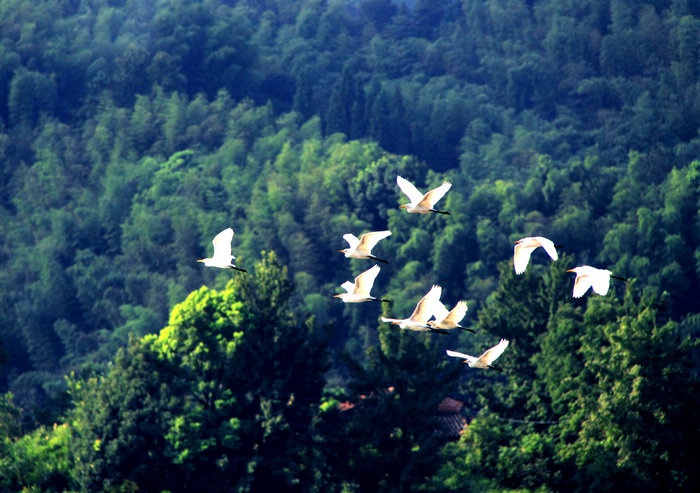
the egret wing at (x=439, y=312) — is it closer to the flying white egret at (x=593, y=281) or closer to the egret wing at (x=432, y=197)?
the egret wing at (x=432, y=197)

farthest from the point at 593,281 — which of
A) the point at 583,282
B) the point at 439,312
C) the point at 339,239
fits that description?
the point at 339,239

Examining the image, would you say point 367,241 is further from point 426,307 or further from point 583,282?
point 583,282

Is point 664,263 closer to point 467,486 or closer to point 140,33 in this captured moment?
point 467,486

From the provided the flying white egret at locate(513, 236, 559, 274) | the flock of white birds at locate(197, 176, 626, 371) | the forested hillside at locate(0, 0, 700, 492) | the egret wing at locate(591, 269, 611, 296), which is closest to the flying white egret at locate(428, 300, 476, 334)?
the flock of white birds at locate(197, 176, 626, 371)

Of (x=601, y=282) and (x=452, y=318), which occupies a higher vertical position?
(x=601, y=282)

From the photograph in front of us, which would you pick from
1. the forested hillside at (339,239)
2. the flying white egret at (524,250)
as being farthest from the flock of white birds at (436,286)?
the forested hillside at (339,239)

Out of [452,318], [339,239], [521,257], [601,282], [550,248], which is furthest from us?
[339,239]

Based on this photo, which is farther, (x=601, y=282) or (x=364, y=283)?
(x=364, y=283)

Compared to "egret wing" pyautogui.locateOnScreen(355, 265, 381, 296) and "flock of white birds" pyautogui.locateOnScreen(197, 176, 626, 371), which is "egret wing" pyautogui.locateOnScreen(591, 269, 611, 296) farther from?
"egret wing" pyautogui.locateOnScreen(355, 265, 381, 296)
